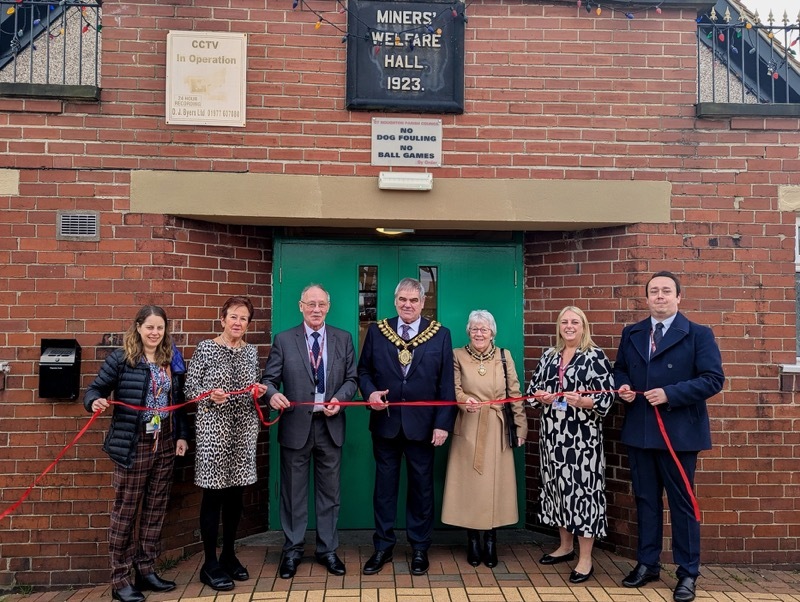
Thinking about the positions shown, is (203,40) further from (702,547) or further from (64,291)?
(702,547)

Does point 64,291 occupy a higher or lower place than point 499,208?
lower

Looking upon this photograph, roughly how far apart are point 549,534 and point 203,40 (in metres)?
4.75

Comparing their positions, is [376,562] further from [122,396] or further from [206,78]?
[206,78]

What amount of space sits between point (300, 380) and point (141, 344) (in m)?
1.07

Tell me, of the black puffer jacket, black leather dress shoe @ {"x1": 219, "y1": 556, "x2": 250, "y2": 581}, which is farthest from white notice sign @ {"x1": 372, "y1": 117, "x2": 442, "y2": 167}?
black leather dress shoe @ {"x1": 219, "y1": 556, "x2": 250, "y2": 581}

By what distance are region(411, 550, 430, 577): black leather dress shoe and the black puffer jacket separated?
2011mm

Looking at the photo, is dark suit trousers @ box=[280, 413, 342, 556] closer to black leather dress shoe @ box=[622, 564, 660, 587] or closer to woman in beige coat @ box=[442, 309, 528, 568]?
woman in beige coat @ box=[442, 309, 528, 568]

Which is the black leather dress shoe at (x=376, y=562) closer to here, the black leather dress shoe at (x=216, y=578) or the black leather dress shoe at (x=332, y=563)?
the black leather dress shoe at (x=332, y=563)

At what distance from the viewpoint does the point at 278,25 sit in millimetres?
4840

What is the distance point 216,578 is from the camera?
4.23 metres

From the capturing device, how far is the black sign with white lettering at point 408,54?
4.88 metres

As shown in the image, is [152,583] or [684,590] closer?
[684,590]

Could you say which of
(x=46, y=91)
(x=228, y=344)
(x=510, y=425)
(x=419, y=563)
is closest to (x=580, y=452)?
(x=510, y=425)

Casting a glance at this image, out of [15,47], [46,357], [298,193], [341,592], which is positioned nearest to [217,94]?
[298,193]
